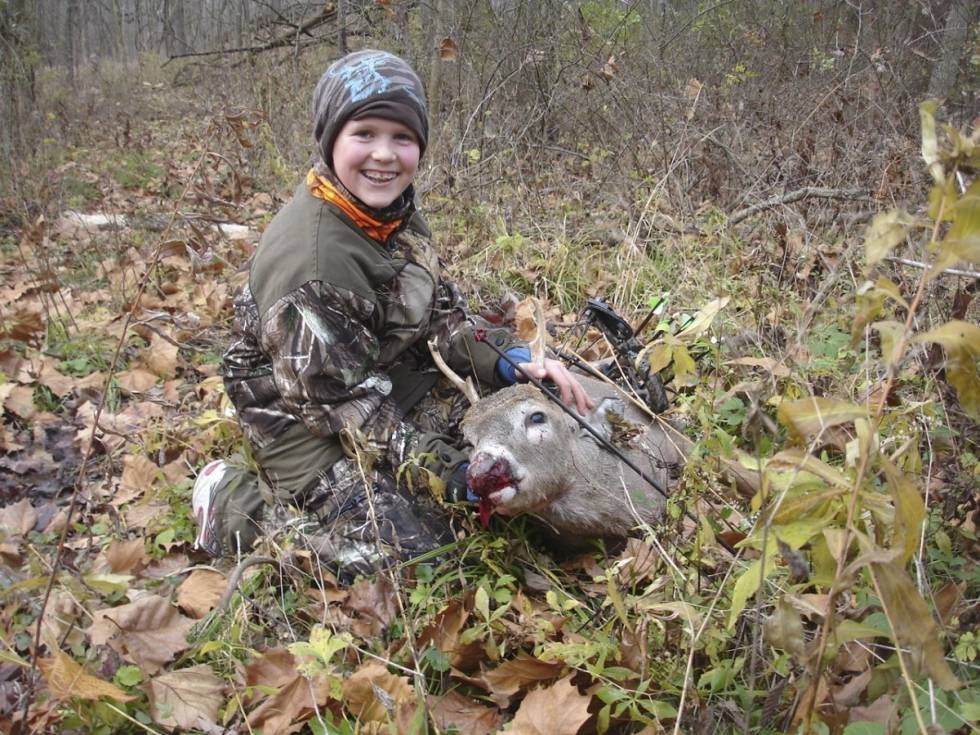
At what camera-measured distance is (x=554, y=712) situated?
6.53 ft

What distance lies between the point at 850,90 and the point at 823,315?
335 cm

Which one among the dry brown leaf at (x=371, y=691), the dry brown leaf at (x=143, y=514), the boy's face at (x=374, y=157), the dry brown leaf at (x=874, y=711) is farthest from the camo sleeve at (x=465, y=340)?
the dry brown leaf at (x=874, y=711)

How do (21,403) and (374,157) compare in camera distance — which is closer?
(374,157)

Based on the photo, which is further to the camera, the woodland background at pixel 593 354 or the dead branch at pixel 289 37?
the dead branch at pixel 289 37

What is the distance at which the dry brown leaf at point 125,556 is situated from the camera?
2.79m

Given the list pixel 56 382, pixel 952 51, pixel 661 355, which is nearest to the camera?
pixel 661 355

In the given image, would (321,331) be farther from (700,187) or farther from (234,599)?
(700,187)

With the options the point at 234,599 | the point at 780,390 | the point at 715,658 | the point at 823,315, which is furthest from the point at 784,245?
the point at 234,599

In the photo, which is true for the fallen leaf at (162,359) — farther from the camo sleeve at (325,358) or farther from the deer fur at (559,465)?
the deer fur at (559,465)

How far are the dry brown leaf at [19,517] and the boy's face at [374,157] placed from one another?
1.88m

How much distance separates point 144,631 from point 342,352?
108 centimetres

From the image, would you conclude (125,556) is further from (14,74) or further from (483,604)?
(14,74)

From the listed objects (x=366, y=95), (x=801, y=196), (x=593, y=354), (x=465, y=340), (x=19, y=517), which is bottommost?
(x=19, y=517)

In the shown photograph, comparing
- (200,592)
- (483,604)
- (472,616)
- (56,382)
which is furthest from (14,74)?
(483,604)
